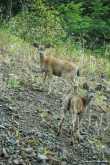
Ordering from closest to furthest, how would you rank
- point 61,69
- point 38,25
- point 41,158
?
point 41,158 < point 61,69 < point 38,25

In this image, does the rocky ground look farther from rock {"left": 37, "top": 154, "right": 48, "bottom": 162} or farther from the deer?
the deer

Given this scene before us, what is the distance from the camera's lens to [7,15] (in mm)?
16234

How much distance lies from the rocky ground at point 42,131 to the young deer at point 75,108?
12cm

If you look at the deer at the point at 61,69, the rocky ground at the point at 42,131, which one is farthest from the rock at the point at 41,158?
the deer at the point at 61,69

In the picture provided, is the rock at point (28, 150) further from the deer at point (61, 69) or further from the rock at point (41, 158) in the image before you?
the deer at point (61, 69)

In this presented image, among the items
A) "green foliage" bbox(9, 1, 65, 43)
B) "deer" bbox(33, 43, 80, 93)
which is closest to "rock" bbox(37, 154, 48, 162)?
"deer" bbox(33, 43, 80, 93)

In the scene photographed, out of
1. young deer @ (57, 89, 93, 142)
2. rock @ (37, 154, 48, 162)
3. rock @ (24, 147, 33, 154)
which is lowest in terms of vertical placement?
rock @ (37, 154, 48, 162)

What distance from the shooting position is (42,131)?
7918 mm

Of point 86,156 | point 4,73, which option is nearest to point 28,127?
point 86,156

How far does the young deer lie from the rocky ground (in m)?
0.12

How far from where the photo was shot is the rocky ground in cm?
718

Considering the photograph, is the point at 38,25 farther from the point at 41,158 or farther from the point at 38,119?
the point at 41,158

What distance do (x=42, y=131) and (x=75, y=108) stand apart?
2.08ft

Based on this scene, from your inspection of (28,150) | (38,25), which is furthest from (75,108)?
(38,25)
